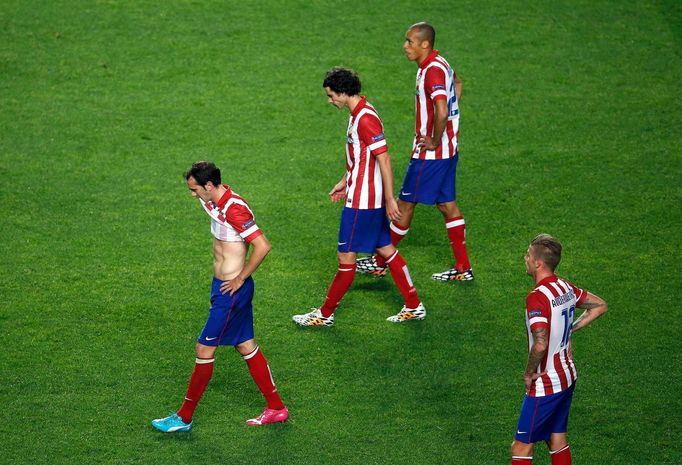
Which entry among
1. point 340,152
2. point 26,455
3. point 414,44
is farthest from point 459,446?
point 340,152

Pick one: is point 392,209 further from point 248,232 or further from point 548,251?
point 548,251

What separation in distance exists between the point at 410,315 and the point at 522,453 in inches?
88.5

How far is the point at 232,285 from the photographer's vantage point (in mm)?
6465

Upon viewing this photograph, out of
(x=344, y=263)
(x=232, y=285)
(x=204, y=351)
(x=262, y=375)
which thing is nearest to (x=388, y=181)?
(x=344, y=263)

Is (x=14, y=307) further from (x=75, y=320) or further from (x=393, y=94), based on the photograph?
(x=393, y=94)

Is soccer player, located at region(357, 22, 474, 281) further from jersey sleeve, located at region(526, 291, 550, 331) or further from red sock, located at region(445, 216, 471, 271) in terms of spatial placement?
jersey sleeve, located at region(526, 291, 550, 331)

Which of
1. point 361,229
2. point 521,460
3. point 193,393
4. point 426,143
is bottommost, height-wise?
point 521,460

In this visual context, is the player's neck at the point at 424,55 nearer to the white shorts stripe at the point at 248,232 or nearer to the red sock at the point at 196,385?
the white shorts stripe at the point at 248,232

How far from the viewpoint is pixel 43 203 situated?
9523 mm

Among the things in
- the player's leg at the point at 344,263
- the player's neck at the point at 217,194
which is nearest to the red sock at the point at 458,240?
the player's leg at the point at 344,263

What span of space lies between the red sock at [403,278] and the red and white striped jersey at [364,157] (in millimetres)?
477

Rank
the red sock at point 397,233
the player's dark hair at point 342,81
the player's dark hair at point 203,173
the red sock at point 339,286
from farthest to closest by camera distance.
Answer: the red sock at point 397,233 → the red sock at point 339,286 → the player's dark hair at point 342,81 → the player's dark hair at point 203,173

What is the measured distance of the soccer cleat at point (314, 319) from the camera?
25.9ft

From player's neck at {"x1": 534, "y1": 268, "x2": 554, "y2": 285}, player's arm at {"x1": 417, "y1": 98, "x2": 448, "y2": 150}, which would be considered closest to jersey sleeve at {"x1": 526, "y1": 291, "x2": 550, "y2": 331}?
player's neck at {"x1": 534, "y1": 268, "x2": 554, "y2": 285}
